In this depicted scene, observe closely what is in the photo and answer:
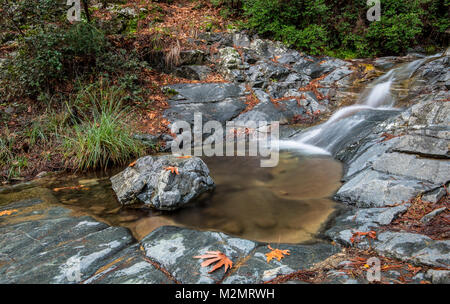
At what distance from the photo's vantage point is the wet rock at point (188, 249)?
2.01 meters

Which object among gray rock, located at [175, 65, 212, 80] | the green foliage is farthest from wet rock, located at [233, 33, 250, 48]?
gray rock, located at [175, 65, 212, 80]

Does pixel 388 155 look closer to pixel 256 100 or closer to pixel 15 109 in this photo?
pixel 256 100

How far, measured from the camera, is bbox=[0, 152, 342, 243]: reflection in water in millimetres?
2937

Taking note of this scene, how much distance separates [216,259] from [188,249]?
0.34 metres

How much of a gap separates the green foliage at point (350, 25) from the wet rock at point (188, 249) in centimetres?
817

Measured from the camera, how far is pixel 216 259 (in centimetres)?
213

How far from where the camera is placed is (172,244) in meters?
2.46

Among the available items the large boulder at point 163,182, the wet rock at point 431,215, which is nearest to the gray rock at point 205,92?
the large boulder at point 163,182

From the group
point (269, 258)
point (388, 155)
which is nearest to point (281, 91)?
point (388, 155)

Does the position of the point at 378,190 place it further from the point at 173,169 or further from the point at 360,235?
the point at 173,169

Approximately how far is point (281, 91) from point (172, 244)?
6558 millimetres

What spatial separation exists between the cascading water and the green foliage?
5.81 ft

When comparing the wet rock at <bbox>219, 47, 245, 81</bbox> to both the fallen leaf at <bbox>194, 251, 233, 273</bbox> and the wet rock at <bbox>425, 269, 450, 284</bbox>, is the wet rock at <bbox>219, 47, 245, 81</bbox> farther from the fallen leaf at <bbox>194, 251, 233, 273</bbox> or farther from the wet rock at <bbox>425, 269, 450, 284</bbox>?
the wet rock at <bbox>425, 269, 450, 284</bbox>

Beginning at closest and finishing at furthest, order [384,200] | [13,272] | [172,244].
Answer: [13,272] → [172,244] → [384,200]
